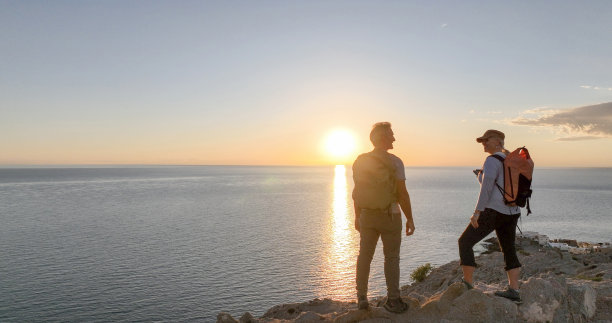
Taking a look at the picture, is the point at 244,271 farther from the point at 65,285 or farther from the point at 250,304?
the point at 65,285

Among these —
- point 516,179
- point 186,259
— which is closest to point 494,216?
point 516,179

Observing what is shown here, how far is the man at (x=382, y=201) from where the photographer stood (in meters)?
7.27

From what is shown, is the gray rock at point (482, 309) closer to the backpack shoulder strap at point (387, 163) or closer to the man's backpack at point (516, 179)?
the man's backpack at point (516, 179)

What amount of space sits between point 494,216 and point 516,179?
31.9 inches

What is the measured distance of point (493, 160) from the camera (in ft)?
24.7

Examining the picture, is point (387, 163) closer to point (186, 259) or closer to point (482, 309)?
point (482, 309)

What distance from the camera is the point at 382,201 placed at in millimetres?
7262

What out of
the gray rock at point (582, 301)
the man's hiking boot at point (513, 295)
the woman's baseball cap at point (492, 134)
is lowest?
the gray rock at point (582, 301)

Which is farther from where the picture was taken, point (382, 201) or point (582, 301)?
point (582, 301)

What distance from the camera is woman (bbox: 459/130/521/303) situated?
741cm

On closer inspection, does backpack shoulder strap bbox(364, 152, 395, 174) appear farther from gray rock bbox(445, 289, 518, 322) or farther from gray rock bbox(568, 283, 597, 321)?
gray rock bbox(568, 283, 597, 321)

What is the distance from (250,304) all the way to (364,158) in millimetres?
22238

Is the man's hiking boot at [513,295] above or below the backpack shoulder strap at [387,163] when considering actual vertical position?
below

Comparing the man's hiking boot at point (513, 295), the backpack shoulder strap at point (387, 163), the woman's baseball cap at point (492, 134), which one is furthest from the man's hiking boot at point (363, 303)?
the woman's baseball cap at point (492, 134)
